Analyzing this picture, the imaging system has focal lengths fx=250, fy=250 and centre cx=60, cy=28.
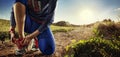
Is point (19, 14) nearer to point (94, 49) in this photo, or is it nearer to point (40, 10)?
point (40, 10)

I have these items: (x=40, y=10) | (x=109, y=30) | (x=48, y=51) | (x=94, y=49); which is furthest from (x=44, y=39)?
(x=109, y=30)

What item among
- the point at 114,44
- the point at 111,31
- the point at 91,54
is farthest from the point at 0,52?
the point at 111,31

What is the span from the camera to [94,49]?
604 cm

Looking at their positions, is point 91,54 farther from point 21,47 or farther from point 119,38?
point 119,38

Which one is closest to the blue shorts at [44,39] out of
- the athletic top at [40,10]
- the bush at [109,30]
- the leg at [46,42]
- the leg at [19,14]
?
the leg at [46,42]

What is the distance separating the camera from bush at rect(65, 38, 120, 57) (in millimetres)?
5965

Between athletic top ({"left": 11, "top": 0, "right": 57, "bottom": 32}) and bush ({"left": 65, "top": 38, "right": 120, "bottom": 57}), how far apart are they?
101cm

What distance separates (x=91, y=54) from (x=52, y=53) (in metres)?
1.00

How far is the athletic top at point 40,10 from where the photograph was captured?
5812 millimetres

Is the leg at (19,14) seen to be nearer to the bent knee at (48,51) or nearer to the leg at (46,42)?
the leg at (46,42)

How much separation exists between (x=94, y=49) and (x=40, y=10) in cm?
161

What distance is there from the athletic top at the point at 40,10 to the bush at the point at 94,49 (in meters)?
1.01

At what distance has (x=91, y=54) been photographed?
5945mm

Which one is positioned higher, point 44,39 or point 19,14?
point 19,14
